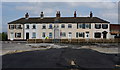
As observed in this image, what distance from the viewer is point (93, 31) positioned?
53.4 meters

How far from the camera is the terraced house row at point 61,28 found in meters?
53.3

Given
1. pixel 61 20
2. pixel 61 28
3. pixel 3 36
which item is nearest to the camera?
pixel 61 28

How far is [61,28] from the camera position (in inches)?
2137

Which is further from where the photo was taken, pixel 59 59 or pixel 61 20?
pixel 61 20

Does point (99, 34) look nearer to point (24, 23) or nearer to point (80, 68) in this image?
point (24, 23)

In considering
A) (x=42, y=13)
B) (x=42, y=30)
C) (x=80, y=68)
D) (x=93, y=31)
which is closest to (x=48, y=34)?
(x=42, y=30)

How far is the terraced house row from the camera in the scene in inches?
2099

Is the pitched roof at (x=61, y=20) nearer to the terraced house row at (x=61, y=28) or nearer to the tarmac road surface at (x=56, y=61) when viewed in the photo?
the terraced house row at (x=61, y=28)

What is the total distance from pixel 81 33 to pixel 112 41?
33.1 feet

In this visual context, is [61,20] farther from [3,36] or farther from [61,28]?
[3,36]

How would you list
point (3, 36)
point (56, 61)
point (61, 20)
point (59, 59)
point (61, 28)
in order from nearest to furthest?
1. point (56, 61)
2. point (59, 59)
3. point (61, 28)
4. point (61, 20)
5. point (3, 36)

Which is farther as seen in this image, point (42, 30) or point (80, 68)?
point (42, 30)

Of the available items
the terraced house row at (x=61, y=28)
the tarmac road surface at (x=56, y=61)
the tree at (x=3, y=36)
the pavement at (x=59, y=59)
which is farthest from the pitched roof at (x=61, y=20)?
the tarmac road surface at (x=56, y=61)

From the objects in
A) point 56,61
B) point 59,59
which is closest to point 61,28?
point 59,59
